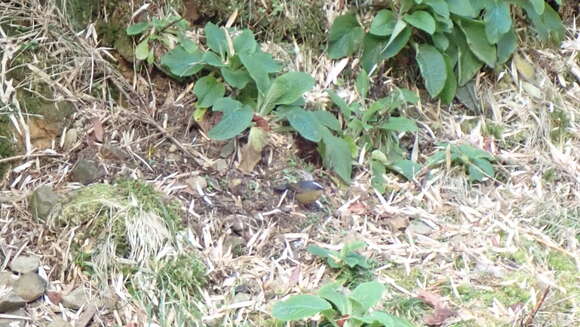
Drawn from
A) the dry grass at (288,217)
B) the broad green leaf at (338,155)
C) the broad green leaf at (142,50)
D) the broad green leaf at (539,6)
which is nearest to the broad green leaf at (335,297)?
the dry grass at (288,217)

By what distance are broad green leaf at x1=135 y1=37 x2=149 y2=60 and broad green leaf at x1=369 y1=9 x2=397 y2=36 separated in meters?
0.94

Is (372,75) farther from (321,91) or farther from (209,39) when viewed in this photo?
(209,39)

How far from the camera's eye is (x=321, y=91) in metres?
3.15

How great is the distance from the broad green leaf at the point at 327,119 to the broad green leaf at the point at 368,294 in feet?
2.73

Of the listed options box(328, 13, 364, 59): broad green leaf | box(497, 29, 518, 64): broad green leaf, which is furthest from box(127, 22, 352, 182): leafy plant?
box(497, 29, 518, 64): broad green leaf

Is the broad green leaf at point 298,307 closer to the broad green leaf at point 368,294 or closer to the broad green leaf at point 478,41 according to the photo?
the broad green leaf at point 368,294

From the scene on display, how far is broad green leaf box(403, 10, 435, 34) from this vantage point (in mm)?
3072

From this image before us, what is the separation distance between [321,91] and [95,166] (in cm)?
98

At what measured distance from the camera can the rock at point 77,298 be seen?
239 cm

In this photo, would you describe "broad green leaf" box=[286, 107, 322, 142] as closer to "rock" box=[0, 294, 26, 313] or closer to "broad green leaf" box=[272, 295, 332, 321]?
"broad green leaf" box=[272, 295, 332, 321]

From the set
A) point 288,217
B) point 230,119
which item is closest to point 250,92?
point 230,119

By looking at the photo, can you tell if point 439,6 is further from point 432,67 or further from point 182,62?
point 182,62

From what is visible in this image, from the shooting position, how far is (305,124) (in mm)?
2861

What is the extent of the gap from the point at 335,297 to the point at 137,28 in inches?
55.1
